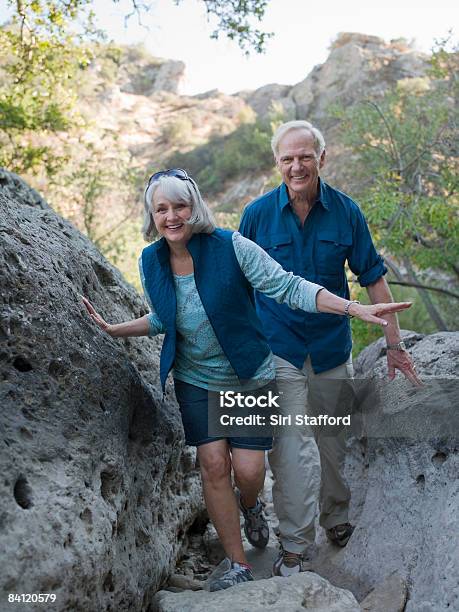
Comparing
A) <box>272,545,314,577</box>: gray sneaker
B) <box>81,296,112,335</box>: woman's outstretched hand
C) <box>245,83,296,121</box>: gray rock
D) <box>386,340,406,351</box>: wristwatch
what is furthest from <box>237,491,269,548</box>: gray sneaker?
<box>245,83,296,121</box>: gray rock

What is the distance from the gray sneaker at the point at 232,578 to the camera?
283 centimetres

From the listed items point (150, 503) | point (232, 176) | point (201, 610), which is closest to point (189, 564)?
point (150, 503)

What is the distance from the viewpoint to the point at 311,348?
3461mm

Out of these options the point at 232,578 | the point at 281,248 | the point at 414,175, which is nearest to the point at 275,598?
the point at 232,578

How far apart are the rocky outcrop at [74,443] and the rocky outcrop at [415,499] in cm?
99

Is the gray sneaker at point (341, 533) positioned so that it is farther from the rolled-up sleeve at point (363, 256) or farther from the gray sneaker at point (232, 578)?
the rolled-up sleeve at point (363, 256)

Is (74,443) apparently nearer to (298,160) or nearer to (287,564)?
(287,564)

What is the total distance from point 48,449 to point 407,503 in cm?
167

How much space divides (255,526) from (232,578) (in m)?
0.91

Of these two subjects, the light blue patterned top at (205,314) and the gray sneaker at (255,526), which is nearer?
the light blue patterned top at (205,314)

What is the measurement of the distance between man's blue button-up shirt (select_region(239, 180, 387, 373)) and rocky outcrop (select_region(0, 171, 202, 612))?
2.52 feet

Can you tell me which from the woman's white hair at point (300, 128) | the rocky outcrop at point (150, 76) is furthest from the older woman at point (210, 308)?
the rocky outcrop at point (150, 76)

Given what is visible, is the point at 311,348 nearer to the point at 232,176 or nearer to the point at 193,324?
the point at 193,324

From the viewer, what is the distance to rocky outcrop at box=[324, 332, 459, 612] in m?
2.69
